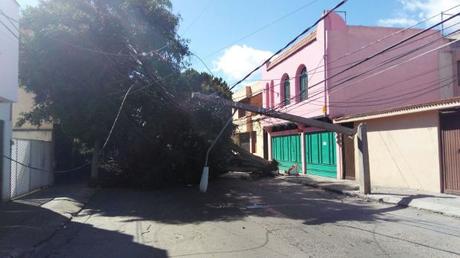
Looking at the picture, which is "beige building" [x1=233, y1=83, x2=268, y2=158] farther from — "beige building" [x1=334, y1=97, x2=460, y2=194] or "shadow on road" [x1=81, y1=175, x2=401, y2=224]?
"shadow on road" [x1=81, y1=175, x2=401, y2=224]

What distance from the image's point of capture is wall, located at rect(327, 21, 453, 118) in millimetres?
23094

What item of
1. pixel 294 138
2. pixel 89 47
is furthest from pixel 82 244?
pixel 294 138

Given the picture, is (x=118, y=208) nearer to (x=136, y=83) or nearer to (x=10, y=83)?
(x=10, y=83)

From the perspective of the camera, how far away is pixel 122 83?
63.6ft

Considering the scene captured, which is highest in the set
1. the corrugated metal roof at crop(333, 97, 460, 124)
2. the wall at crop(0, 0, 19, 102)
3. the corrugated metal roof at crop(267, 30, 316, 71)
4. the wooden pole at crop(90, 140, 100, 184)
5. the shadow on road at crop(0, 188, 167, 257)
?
the corrugated metal roof at crop(267, 30, 316, 71)

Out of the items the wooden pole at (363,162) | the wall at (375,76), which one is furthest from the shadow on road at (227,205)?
the wall at (375,76)

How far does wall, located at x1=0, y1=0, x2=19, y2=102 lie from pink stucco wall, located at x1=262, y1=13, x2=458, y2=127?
13826 mm

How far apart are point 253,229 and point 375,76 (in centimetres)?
1533

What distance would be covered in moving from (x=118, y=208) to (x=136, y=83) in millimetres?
6517

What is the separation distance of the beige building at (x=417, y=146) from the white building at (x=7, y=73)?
13.2 meters

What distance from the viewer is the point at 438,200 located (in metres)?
14.2

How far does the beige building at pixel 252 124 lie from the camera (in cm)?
Answer: 3731

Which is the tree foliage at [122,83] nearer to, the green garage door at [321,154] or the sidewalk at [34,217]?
the sidewalk at [34,217]

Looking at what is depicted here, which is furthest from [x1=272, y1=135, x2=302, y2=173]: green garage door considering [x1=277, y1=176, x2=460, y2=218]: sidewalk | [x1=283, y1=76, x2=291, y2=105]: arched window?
[x1=277, y1=176, x2=460, y2=218]: sidewalk
